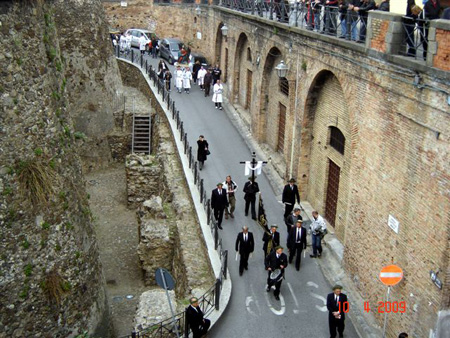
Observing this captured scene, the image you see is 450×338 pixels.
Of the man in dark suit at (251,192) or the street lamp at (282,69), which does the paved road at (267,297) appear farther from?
the street lamp at (282,69)

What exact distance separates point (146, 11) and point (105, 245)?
25519 mm

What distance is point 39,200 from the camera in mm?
10875

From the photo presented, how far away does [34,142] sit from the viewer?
427 inches

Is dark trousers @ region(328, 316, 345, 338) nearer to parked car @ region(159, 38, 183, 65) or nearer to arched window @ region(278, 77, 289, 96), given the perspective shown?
arched window @ region(278, 77, 289, 96)

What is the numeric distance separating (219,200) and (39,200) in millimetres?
6056

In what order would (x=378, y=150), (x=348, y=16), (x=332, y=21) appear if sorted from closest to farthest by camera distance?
(x=378, y=150) → (x=348, y=16) → (x=332, y=21)

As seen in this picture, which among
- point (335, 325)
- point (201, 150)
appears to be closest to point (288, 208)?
point (201, 150)

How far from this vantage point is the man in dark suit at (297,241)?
13.8 metres

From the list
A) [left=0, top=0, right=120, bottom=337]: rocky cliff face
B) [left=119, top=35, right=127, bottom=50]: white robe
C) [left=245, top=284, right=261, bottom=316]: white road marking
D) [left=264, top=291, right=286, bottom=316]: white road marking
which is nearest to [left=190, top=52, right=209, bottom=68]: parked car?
[left=119, top=35, right=127, bottom=50]: white robe

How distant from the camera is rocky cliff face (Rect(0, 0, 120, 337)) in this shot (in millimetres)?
10391

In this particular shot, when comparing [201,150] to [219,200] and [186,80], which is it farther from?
[186,80]

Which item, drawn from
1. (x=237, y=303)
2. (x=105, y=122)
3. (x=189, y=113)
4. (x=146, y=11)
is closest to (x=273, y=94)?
(x=189, y=113)

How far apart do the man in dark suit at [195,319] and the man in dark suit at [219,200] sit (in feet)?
16.5

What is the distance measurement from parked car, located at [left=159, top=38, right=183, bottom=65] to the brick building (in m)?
14.6
